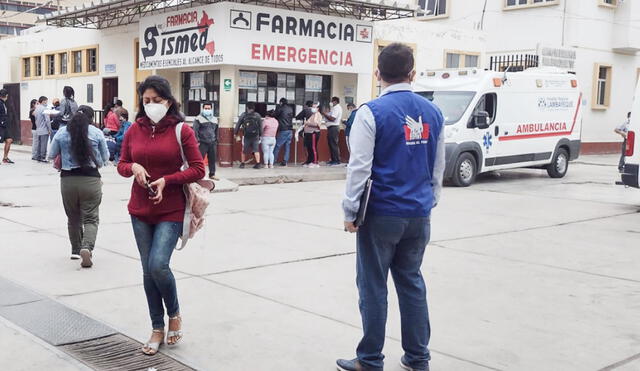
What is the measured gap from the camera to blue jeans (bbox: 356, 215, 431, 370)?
4.04m

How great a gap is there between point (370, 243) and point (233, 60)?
1356 cm

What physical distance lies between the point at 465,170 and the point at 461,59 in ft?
27.2

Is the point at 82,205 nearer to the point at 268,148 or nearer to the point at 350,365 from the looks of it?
the point at 350,365

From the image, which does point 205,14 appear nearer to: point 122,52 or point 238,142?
point 238,142

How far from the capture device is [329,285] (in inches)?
258

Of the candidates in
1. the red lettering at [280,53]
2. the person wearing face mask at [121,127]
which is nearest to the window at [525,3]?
the red lettering at [280,53]

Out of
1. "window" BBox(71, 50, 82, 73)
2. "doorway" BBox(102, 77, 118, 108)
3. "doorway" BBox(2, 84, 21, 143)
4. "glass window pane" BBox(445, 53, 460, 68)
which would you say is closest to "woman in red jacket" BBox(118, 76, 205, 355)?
"doorway" BBox(102, 77, 118, 108)

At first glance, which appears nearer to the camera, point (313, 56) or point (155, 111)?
point (155, 111)

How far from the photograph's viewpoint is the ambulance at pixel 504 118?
1559cm

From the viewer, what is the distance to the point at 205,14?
1730cm

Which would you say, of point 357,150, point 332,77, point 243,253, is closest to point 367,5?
point 332,77

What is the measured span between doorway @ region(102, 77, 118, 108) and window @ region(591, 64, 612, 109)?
17.3 metres

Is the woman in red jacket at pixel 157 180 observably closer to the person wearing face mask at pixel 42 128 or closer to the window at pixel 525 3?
the person wearing face mask at pixel 42 128

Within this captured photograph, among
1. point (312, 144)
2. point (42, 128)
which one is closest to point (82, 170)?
point (312, 144)
